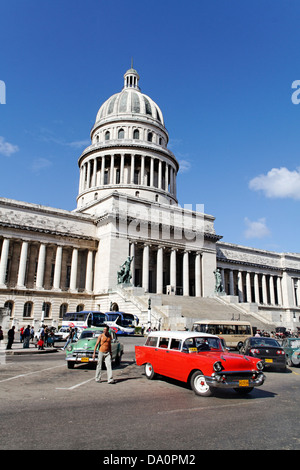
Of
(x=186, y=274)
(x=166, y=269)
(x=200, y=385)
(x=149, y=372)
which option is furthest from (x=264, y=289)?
(x=200, y=385)

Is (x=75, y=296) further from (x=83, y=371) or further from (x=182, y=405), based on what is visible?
(x=182, y=405)

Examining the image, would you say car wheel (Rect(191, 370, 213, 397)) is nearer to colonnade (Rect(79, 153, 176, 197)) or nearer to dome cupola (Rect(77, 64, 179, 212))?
dome cupola (Rect(77, 64, 179, 212))

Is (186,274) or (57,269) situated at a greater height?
(186,274)

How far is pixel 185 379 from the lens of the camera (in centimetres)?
1091

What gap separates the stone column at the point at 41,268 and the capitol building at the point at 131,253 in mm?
130

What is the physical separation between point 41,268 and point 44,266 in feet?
4.23

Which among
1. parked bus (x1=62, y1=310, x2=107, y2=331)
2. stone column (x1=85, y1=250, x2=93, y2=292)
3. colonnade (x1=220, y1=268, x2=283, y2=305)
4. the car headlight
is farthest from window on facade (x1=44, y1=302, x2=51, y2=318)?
the car headlight

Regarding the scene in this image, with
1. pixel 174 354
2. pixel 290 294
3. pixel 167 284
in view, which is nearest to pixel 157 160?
pixel 167 284

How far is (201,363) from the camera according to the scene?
33.7 feet

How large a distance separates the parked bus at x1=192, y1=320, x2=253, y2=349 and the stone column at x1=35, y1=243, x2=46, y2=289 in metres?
26.7

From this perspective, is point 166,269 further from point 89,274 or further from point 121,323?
point 121,323

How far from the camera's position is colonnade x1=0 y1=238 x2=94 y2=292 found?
46.7 metres

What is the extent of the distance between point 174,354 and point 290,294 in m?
68.5
